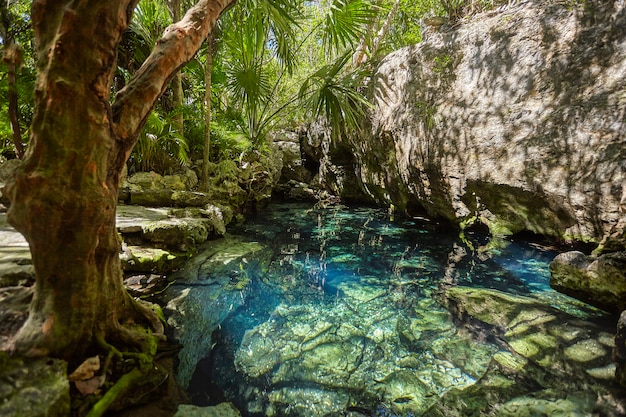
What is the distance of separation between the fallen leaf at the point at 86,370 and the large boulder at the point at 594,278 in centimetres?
435

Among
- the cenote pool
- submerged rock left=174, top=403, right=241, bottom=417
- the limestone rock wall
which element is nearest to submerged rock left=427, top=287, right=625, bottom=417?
the cenote pool

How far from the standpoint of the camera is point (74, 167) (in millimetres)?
1285

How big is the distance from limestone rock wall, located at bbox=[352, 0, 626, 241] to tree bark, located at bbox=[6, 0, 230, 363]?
17.5 ft

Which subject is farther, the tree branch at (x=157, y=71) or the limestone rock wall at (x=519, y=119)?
the limestone rock wall at (x=519, y=119)

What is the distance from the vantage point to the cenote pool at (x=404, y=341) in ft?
6.29

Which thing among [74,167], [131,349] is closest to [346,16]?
[74,167]

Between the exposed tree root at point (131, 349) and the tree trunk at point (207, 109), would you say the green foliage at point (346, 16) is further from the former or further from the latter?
the exposed tree root at point (131, 349)

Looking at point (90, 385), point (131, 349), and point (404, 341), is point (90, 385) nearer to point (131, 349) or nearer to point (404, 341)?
point (131, 349)

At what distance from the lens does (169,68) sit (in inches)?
66.6

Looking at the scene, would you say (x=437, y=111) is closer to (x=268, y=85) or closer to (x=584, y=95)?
(x=584, y=95)

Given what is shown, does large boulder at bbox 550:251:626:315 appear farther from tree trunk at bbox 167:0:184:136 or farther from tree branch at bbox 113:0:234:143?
A: tree trunk at bbox 167:0:184:136

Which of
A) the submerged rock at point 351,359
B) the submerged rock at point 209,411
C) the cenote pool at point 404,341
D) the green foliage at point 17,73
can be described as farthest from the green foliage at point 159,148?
the submerged rock at point 209,411

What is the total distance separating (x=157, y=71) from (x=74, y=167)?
0.70 metres

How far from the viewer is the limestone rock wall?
408cm
